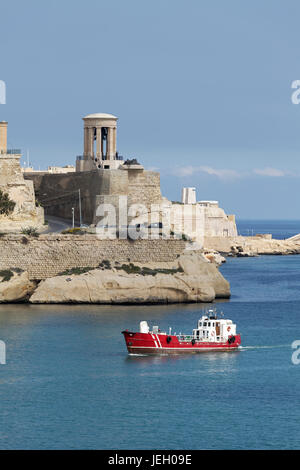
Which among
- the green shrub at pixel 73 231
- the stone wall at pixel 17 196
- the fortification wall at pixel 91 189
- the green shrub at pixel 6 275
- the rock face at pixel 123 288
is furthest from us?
the fortification wall at pixel 91 189

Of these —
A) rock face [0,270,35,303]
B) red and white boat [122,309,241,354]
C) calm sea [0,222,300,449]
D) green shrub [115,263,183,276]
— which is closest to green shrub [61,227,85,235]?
green shrub [115,263,183,276]

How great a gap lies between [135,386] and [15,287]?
21235 mm

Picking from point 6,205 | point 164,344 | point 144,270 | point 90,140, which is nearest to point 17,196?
point 6,205

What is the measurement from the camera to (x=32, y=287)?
208 ft

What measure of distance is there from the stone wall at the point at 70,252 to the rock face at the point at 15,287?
800 mm

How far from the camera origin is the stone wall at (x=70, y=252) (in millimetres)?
63906

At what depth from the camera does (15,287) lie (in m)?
62.2

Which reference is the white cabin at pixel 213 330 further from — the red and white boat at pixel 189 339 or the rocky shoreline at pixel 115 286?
the rocky shoreline at pixel 115 286

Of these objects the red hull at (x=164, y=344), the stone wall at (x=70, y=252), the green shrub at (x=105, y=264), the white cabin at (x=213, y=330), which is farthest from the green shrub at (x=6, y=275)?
the red hull at (x=164, y=344)

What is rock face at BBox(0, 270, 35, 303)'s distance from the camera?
61.9 m

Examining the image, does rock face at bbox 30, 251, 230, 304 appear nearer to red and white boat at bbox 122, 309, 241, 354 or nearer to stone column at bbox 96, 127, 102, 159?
red and white boat at bbox 122, 309, 241, 354

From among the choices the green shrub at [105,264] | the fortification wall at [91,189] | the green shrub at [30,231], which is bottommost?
the green shrub at [105,264]
